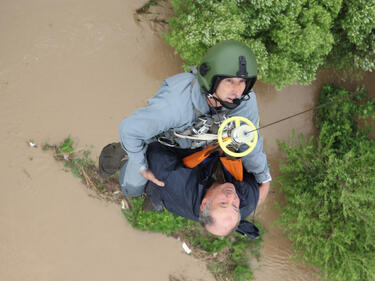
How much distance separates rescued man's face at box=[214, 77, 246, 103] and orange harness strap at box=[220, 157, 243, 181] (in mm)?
420

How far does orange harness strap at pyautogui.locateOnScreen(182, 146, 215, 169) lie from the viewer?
80.6 inches

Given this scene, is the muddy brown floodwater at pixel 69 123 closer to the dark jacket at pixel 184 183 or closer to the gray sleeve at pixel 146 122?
the dark jacket at pixel 184 183

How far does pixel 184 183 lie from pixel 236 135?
51 cm

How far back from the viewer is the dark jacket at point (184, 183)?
2.02m

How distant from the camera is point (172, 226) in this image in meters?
4.12

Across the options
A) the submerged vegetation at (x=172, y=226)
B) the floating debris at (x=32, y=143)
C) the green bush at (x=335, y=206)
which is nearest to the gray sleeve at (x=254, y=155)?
the green bush at (x=335, y=206)

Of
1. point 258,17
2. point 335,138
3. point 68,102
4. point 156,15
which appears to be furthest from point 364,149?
point 68,102

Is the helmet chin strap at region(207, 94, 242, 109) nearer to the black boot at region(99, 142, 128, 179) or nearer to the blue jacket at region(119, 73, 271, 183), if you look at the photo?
the blue jacket at region(119, 73, 271, 183)

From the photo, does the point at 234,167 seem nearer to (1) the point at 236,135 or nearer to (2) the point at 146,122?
(1) the point at 236,135

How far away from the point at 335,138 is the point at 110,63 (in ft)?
11.8

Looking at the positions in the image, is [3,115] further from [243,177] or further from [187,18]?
[243,177]

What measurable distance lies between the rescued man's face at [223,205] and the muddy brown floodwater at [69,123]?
8.09 ft

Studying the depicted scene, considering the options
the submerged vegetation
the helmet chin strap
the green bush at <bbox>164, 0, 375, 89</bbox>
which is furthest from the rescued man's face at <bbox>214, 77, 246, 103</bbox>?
the submerged vegetation

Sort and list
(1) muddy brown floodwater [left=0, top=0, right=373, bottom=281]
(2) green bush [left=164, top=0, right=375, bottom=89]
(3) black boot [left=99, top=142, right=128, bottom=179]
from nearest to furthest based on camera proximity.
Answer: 1. (3) black boot [left=99, top=142, right=128, bottom=179]
2. (2) green bush [left=164, top=0, right=375, bottom=89]
3. (1) muddy brown floodwater [left=0, top=0, right=373, bottom=281]
